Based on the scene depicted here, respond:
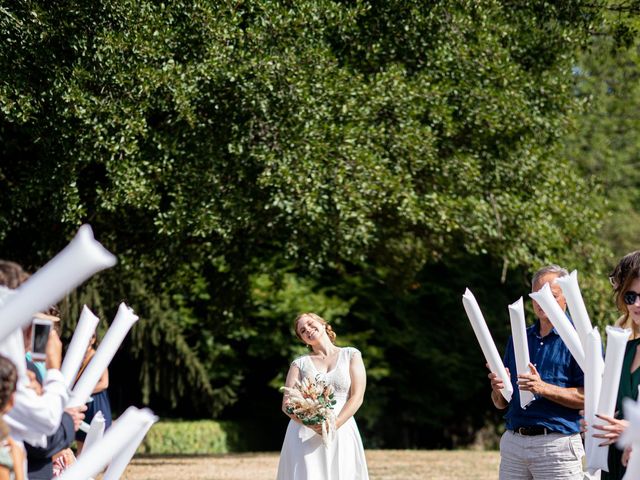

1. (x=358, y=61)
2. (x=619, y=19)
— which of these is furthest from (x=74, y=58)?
(x=619, y=19)

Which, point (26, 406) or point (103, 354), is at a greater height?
point (103, 354)

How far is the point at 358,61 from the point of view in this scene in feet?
55.6

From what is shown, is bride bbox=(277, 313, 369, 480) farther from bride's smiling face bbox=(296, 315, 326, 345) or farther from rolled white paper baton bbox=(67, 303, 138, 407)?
rolled white paper baton bbox=(67, 303, 138, 407)

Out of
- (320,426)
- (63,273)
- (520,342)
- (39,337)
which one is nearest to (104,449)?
(39,337)

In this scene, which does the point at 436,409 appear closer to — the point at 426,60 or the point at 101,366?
the point at 426,60

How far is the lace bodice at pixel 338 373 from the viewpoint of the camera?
8594mm

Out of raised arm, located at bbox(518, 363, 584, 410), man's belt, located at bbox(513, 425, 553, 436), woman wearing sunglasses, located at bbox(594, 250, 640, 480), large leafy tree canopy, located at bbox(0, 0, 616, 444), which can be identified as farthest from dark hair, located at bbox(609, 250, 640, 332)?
large leafy tree canopy, located at bbox(0, 0, 616, 444)

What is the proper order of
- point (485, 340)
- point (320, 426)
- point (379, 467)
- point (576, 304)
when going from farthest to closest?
point (379, 467)
point (320, 426)
point (485, 340)
point (576, 304)

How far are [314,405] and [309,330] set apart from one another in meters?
0.65

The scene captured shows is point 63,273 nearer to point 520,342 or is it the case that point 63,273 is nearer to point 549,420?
point 520,342

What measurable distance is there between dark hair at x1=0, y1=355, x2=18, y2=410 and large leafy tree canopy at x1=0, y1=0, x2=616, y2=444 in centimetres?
1007

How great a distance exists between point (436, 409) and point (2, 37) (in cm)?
2144

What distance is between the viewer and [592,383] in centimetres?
467

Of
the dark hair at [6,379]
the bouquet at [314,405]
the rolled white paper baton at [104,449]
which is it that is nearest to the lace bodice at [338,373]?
the bouquet at [314,405]
